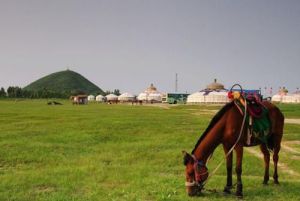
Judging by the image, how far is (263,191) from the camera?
1106cm

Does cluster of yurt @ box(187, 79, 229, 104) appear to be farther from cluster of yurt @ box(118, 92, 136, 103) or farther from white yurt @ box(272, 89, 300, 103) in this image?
white yurt @ box(272, 89, 300, 103)

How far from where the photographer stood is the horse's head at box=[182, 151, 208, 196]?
9766 mm

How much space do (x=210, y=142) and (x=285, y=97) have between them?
517 ft

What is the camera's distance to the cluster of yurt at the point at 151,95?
155188 millimetres

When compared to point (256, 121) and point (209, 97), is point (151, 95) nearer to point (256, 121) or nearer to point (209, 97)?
point (209, 97)

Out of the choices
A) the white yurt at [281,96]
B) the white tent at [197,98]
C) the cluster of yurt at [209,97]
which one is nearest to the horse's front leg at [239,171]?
the cluster of yurt at [209,97]

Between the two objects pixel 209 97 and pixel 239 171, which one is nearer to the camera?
pixel 239 171

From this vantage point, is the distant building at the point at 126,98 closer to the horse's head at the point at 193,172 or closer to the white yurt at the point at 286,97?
the white yurt at the point at 286,97

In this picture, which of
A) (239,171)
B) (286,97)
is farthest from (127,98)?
(239,171)

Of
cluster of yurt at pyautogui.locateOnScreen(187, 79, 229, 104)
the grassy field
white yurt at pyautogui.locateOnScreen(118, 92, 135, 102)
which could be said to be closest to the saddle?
the grassy field

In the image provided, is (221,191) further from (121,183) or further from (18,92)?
(18,92)

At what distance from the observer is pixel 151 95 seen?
6225 inches

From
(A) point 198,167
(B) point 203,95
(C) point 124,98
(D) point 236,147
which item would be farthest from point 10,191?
(C) point 124,98

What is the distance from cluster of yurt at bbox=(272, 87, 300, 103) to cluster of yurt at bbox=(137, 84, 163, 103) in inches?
1997
